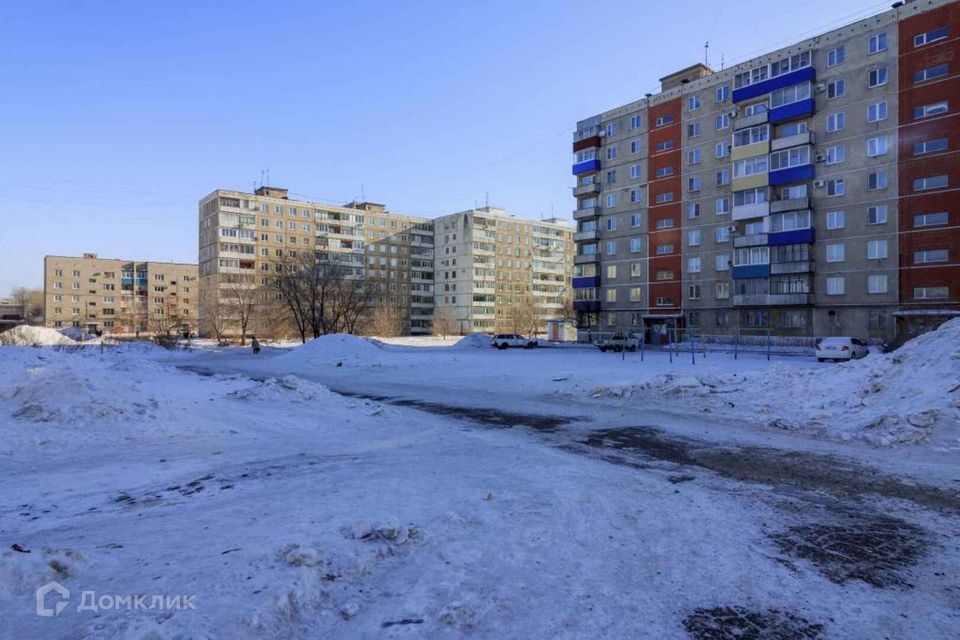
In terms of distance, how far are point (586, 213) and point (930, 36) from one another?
35.0 metres

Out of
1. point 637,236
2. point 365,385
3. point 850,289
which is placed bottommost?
point 365,385

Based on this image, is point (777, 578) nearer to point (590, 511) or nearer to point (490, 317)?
point (590, 511)

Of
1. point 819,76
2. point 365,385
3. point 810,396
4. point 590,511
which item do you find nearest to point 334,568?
point 590,511

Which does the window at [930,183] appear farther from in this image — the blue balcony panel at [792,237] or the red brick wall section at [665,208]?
the red brick wall section at [665,208]

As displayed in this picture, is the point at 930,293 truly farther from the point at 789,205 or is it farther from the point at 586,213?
the point at 586,213

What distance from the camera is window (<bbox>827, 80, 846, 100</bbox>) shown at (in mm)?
45844

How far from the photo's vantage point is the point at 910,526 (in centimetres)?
559

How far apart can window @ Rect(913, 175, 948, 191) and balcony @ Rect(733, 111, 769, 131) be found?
13396 mm

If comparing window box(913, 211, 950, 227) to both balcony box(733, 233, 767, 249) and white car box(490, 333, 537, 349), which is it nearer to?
balcony box(733, 233, 767, 249)

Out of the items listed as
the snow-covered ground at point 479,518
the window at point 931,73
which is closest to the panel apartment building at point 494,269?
the window at point 931,73

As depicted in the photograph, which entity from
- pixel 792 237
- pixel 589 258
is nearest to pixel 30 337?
pixel 589 258

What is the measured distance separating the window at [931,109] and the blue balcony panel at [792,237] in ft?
35.7

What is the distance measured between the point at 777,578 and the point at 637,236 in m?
61.8

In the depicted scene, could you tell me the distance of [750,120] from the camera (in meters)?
50.5
